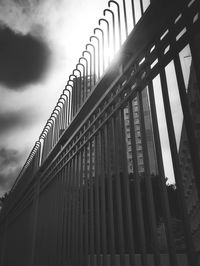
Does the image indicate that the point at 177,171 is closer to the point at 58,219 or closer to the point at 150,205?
the point at 150,205

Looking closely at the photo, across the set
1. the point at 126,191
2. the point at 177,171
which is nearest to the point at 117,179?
the point at 126,191

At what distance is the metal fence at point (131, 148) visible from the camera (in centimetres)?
147

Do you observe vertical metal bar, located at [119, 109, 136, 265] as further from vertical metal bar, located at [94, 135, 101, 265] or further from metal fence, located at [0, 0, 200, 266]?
vertical metal bar, located at [94, 135, 101, 265]

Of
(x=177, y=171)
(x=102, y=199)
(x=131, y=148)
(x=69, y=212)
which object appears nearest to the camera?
(x=177, y=171)

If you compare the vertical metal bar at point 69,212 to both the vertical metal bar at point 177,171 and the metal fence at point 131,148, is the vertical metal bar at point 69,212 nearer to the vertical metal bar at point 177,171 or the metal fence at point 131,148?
the metal fence at point 131,148

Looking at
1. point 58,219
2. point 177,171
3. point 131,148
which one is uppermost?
point 131,148

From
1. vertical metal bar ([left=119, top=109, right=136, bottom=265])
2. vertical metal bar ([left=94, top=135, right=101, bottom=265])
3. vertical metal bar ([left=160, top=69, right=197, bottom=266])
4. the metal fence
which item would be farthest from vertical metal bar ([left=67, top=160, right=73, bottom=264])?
vertical metal bar ([left=160, top=69, right=197, bottom=266])

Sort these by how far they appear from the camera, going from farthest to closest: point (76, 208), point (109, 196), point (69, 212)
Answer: point (69, 212) < point (76, 208) < point (109, 196)

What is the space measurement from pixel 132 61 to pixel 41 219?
357 cm

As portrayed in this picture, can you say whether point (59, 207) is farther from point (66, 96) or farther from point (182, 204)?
point (182, 204)

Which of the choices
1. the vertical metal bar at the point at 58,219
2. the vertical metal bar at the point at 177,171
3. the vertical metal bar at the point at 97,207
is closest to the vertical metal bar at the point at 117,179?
the vertical metal bar at the point at 97,207

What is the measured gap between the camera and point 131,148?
1978 mm

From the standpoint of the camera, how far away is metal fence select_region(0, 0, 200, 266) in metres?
1.47

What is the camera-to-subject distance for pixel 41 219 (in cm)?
472
